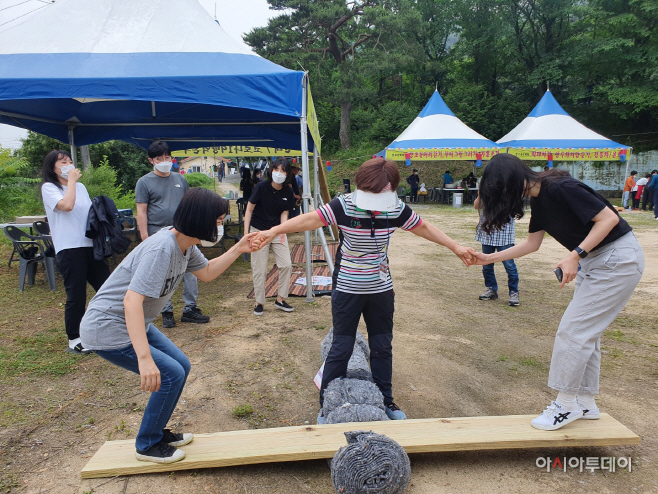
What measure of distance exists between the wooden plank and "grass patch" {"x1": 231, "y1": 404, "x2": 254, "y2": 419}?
0.44 m

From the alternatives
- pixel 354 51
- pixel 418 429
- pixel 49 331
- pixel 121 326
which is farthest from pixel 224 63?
pixel 354 51

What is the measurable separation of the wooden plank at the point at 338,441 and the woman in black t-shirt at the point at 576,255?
0.13 meters

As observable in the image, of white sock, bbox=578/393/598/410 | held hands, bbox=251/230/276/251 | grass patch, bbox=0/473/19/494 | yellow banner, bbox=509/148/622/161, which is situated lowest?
grass patch, bbox=0/473/19/494

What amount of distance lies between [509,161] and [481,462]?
1.69 meters

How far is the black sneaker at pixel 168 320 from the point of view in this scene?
4645mm

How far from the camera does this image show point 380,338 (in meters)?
2.74

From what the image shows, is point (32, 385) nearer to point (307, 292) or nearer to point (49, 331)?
point (49, 331)

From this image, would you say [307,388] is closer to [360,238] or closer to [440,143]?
[360,238]

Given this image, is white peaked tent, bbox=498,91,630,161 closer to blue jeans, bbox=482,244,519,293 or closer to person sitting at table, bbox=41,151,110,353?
blue jeans, bbox=482,244,519,293

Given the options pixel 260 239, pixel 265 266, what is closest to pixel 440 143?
pixel 265 266

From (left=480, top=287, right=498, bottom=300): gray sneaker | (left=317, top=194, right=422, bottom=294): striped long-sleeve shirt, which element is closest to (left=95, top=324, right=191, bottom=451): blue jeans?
(left=317, top=194, right=422, bottom=294): striped long-sleeve shirt

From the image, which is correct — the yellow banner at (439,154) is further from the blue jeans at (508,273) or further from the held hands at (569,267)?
the held hands at (569,267)

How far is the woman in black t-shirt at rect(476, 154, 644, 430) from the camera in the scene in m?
2.36

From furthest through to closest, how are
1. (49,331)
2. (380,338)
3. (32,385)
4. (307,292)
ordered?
(307,292) < (49,331) < (32,385) < (380,338)
